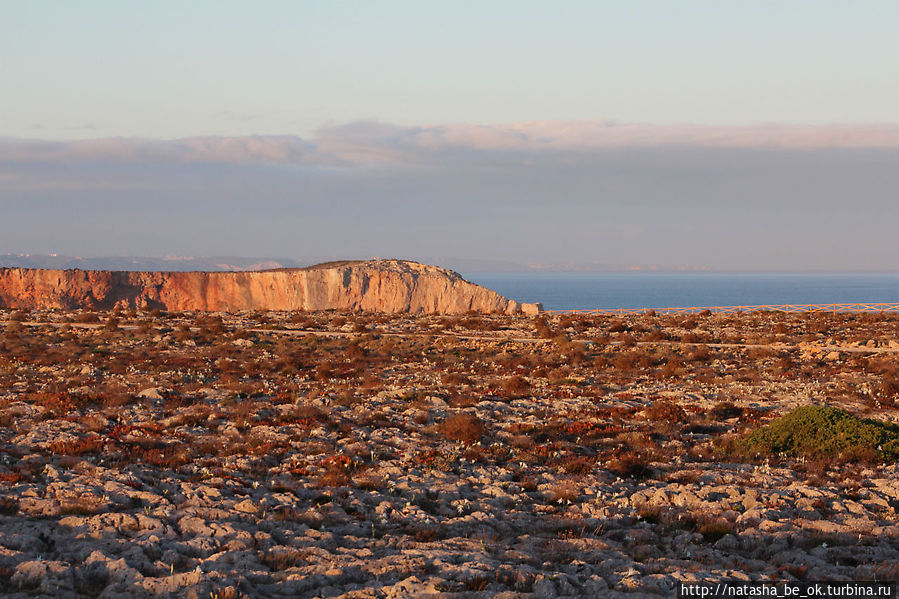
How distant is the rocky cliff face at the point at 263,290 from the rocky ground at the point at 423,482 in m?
59.7

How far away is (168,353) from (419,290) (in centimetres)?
5685

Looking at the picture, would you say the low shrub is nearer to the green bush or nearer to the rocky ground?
the rocky ground

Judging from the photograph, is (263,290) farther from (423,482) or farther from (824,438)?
(824,438)

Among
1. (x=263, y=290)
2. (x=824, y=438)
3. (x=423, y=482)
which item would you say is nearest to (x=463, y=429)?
(x=423, y=482)

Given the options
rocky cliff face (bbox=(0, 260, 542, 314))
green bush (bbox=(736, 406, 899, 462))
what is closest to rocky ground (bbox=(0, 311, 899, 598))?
green bush (bbox=(736, 406, 899, 462))

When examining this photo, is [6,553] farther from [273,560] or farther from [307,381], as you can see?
[307,381]

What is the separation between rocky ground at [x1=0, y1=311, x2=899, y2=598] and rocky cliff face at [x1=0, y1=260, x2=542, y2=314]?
2349 inches

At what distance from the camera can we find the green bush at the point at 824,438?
1614 cm

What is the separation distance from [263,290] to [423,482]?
8335 cm

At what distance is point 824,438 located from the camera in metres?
16.7

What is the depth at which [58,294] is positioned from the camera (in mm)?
92312

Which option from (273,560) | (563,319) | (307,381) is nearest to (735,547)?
(273,560)

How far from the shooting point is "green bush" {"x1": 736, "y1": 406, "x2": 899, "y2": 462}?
635 inches

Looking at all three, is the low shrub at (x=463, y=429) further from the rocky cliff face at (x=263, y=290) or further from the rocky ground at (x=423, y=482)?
the rocky cliff face at (x=263, y=290)
